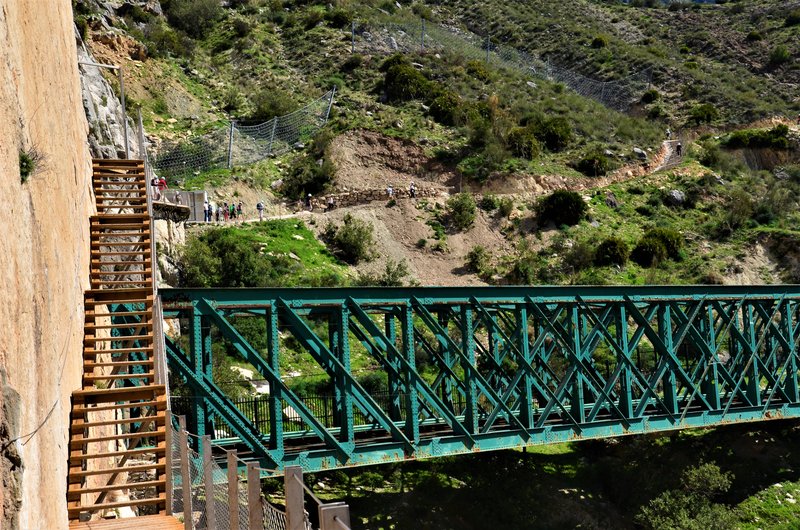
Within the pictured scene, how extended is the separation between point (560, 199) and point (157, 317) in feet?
132

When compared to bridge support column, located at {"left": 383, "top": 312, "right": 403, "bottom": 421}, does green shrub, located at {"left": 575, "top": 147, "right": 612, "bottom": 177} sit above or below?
above

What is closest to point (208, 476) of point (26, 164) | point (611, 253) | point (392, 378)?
point (26, 164)

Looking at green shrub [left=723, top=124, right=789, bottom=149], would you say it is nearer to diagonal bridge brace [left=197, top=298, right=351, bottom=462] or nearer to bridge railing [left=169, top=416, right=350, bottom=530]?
diagonal bridge brace [left=197, top=298, right=351, bottom=462]

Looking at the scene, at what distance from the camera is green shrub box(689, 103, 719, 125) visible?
7324 centimetres

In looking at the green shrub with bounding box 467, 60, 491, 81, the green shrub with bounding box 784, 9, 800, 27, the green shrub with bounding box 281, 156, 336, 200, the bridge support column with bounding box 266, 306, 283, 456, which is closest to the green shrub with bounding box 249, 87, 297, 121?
the green shrub with bounding box 281, 156, 336, 200

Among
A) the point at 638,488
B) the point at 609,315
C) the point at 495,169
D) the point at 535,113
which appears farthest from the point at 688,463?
the point at 535,113

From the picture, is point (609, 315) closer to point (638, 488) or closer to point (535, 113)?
point (638, 488)

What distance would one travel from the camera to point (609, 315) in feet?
85.4

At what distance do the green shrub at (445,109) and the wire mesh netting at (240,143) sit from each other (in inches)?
281

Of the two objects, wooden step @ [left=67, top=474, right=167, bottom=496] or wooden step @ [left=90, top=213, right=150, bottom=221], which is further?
wooden step @ [left=90, top=213, right=150, bottom=221]

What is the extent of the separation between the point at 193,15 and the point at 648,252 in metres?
45.2

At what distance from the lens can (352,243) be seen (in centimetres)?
4791

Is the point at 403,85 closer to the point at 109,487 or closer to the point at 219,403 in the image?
the point at 219,403

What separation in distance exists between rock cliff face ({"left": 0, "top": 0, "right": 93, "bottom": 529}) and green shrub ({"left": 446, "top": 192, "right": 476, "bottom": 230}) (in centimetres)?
3777
